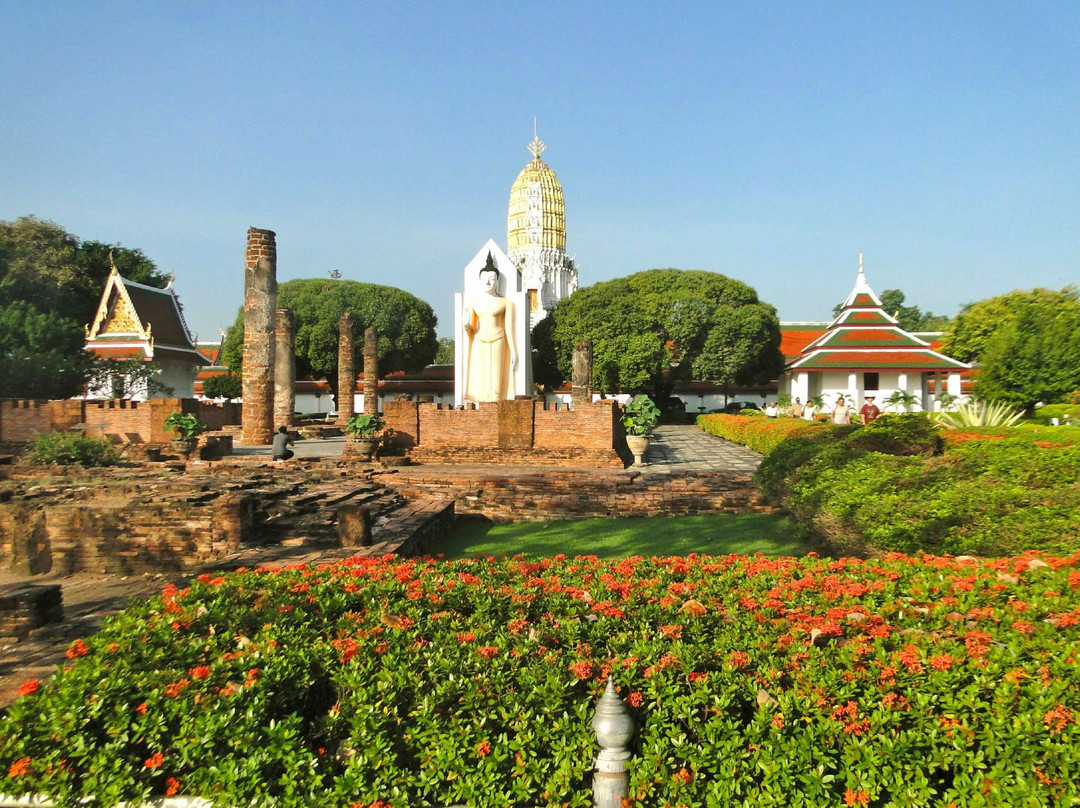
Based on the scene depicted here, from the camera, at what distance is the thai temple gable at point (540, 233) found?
217 feet

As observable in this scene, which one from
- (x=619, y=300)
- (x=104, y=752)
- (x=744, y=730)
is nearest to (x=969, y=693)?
(x=744, y=730)

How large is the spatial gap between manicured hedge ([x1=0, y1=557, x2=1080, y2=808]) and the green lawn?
4002mm

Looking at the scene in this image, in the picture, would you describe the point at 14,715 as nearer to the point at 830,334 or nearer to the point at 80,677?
the point at 80,677

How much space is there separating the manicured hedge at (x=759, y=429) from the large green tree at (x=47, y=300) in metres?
19.5

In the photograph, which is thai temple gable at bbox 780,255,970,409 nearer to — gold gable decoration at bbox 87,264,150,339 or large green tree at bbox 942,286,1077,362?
large green tree at bbox 942,286,1077,362

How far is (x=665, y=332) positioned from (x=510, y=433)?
22861mm

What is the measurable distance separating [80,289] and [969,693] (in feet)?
119

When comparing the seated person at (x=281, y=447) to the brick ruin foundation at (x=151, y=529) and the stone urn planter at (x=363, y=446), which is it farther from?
the brick ruin foundation at (x=151, y=529)

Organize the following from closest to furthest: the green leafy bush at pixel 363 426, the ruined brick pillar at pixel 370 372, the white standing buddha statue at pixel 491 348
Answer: the green leafy bush at pixel 363 426 → the white standing buddha statue at pixel 491 348 → the ruined brick pillar at pixel 370 372

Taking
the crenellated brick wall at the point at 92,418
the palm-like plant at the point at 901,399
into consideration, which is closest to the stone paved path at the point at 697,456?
the palm-like plant at the point at 901,399

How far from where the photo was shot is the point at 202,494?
8641 millimetres

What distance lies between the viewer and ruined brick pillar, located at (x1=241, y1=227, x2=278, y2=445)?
1758 cm

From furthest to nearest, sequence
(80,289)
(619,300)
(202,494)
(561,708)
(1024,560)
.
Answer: (619,300)
(80,289)
(202,494)
(1024,560)
(561,708)

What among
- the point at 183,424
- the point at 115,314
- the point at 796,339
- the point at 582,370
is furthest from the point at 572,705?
the point at 796,339
